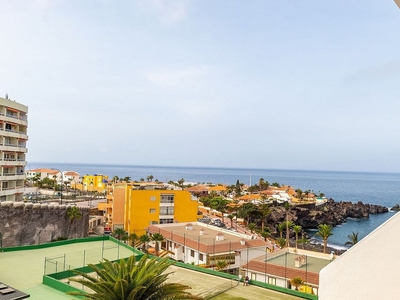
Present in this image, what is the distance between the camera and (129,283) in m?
12.0

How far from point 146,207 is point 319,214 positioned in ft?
208

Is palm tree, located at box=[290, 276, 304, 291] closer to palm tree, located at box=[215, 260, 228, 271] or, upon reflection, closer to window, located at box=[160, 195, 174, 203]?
palm tree, located at box=[215, 260, 228, 271]

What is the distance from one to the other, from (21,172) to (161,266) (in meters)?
41.9

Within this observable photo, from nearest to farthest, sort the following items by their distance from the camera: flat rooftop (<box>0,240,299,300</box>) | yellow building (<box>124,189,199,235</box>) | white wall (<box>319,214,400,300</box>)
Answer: white wall (<box>319,214,400,300</box>), flat rooftop (<box>0,240,299,300</box>), yellow building (<box>124,189,199,235</box>)

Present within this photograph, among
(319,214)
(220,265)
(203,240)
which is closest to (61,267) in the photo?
(220,265)

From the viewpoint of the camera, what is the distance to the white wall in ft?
7.95

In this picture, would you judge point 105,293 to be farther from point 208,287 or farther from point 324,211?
point 324,211

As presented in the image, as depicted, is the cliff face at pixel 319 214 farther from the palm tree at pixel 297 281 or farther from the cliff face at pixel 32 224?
the palm tree at pixel 297 281

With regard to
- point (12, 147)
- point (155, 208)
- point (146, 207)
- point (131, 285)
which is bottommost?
point (155, 208)

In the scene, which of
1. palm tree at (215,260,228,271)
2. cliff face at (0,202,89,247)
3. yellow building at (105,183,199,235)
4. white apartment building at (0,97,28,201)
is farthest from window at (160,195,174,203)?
palm tree at (215,260,228,271)

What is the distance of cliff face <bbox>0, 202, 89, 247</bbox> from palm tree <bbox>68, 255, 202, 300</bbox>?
58.4 ft

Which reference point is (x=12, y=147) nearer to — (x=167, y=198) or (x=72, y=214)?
(x=72, y=214)

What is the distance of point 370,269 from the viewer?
2.50 m

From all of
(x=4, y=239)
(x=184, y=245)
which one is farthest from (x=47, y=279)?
(x=184, y=245)
